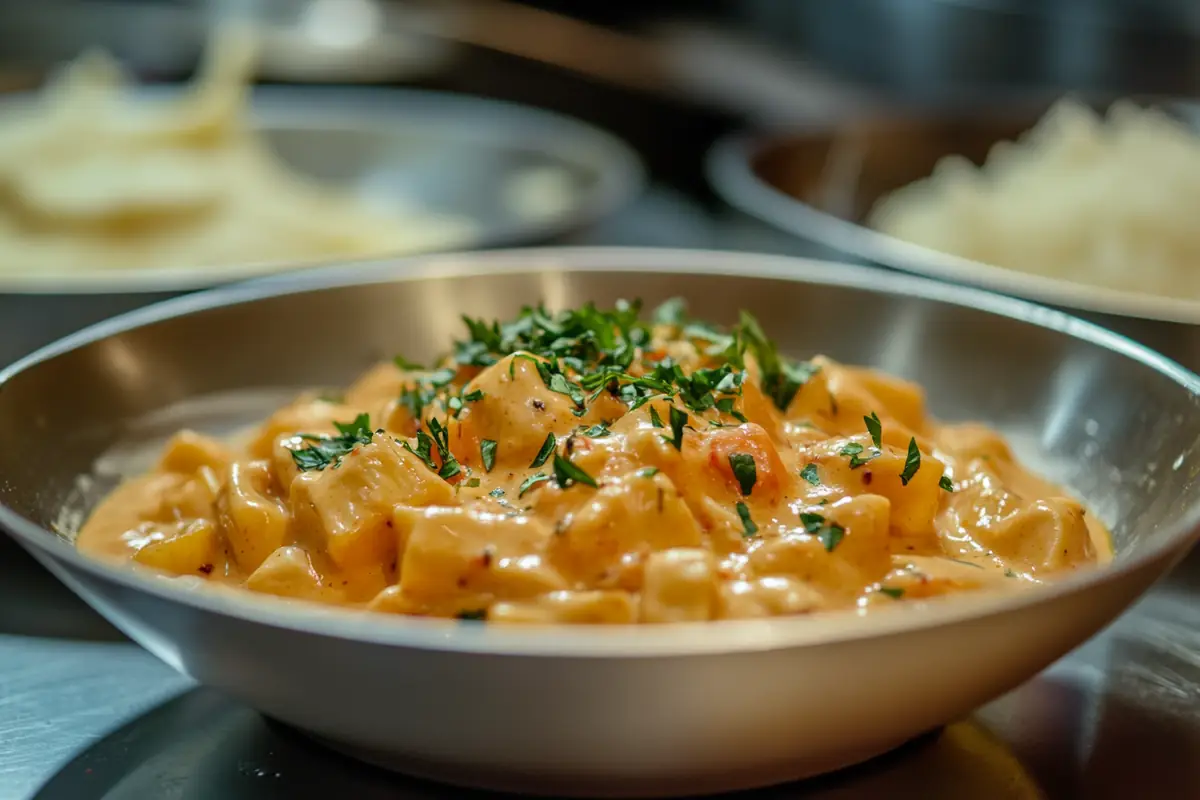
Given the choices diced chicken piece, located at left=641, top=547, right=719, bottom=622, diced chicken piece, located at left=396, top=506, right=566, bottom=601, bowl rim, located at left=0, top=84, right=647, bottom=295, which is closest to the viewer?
diced chicken piece, located at left=641, top=547, right=719, bottom=622

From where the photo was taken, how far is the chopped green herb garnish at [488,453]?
174 cm

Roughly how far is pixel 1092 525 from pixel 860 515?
0.49 m

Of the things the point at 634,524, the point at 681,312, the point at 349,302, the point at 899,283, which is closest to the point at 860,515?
the point at 634,524

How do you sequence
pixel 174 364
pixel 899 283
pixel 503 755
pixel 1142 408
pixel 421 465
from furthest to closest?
pixel 899 283
pixel 174 364
pixel 1142 408
pixel 421 465
pixel 503 755

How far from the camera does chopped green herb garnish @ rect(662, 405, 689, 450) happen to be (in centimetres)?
162

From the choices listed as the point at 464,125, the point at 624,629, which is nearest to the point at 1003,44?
the point at 464,125

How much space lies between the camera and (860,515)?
5.12 feet

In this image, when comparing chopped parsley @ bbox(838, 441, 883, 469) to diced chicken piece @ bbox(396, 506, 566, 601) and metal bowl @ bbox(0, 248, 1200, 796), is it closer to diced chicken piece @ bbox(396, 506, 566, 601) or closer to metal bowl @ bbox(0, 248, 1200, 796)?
metal bowl @ bbox(0, 248, 1200, 796)

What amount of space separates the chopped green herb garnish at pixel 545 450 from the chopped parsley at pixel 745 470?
0.22 meters

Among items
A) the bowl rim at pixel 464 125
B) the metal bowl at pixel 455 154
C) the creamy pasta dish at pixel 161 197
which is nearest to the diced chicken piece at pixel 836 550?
the bowl rim at pixel 464 125

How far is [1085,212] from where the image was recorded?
10.0ft

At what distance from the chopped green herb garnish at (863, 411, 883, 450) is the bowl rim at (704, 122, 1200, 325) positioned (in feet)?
1.92

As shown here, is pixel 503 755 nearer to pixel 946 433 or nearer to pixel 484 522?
pixel 484 522

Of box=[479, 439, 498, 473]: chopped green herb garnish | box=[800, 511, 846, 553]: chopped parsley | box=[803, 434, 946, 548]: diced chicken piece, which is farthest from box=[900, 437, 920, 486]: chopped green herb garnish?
box=[479, 439, 498, 473]: chopped green herb garnish
